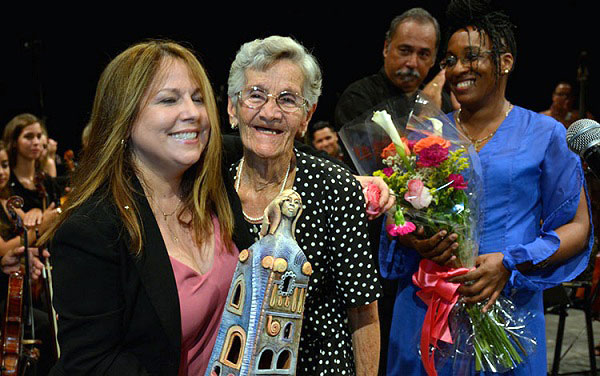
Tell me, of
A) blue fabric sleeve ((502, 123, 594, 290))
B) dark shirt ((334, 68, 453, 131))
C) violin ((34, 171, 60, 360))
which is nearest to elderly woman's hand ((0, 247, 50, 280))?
violin ((34, 171, 60, 360))

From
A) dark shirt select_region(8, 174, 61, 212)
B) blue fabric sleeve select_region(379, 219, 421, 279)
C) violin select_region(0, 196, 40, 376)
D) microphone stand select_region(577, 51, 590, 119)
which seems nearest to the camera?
blue fabric sleeve select_region(379, 219, 421, 279)

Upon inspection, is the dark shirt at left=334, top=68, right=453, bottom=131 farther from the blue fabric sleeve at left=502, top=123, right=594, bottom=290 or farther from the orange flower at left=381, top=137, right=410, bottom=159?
the blue fabric sleeve at left=502, top=123, right=594, bottom=290

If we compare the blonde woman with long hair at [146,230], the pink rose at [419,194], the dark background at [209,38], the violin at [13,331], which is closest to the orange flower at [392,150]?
the pink rose at [419,194]

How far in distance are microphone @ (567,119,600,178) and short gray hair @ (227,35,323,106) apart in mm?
677

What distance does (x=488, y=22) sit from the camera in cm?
222

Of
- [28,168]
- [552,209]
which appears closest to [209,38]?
[28,168]

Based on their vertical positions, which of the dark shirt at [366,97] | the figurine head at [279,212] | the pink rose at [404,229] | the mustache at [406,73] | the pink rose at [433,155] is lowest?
the pink rose at [404,229]

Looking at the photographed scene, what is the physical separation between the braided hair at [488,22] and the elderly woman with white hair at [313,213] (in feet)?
2.37

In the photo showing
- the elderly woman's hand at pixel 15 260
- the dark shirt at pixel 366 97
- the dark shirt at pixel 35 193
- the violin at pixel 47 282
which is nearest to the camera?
the dark shirt at pixel 366 97

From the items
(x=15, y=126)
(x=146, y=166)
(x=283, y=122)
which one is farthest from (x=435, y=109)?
(x=15, y=126)

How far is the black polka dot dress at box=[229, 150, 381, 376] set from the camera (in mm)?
1681

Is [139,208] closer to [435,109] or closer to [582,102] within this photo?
[435,109]

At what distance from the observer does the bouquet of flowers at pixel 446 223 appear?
2.03 metres

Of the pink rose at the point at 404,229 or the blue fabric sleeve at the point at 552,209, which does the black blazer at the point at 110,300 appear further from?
the blue fabric sleeve at the point at 552,209
